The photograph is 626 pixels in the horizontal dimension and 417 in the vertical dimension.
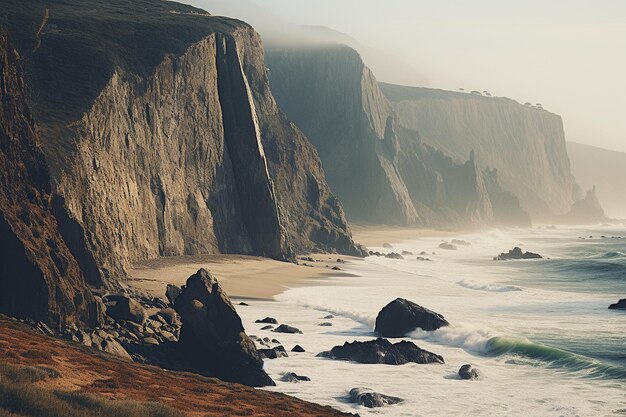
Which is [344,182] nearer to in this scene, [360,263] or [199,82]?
[360,263]

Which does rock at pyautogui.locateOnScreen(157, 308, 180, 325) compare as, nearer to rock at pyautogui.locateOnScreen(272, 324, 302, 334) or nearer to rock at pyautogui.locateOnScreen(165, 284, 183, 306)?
rock at pyautogui.locateOnScreen(165, 284, 183, 306)

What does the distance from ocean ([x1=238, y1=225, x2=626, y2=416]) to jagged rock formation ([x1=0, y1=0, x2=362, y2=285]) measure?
8.88m

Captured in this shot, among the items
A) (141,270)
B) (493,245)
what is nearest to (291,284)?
(141,270)

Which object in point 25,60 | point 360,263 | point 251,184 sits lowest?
point 360,263

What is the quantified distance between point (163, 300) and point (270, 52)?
432 feet

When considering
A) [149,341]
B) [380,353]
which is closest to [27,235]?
[149,341]

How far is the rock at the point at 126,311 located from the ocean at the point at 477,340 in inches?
179

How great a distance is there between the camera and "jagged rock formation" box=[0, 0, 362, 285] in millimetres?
46594

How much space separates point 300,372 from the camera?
30.1m

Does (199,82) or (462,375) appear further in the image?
(199,82)

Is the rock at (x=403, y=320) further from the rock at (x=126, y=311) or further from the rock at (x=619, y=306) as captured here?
the rock at (x=619, y=306)

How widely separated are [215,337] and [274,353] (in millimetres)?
3893

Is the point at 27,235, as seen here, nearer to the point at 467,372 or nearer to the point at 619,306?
the point at 467,372

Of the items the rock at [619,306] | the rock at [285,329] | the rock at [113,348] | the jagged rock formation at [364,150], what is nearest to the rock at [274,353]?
the rock at [285,329]
